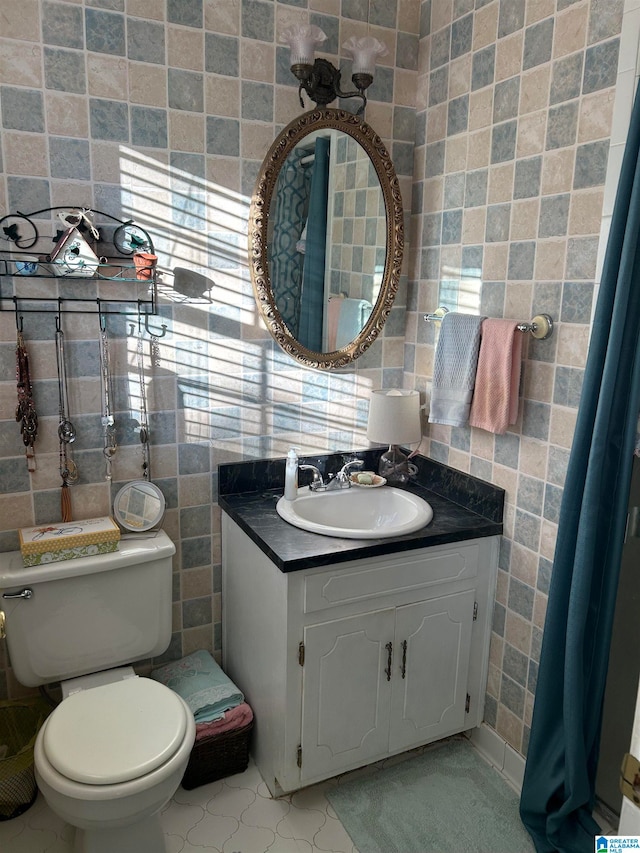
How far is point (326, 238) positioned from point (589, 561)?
4.32 feet

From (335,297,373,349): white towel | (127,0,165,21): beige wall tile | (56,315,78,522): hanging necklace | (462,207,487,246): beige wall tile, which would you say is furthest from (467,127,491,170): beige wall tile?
(56,315,78,522): hanging necklace

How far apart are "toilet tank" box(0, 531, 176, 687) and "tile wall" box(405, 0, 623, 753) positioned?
1078 mm

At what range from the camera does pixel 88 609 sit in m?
2.00

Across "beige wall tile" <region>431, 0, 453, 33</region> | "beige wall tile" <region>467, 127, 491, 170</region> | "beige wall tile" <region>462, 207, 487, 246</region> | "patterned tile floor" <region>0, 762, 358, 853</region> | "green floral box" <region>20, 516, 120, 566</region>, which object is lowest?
"patterned tile floor" <region>0, 762, 358, 853</region>

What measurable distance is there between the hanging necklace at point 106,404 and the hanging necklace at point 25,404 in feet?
0.66

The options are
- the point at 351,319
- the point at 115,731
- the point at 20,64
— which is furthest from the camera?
the point at 351,319

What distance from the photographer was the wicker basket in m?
2.07

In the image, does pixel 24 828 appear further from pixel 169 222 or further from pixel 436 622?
pixel 169 222

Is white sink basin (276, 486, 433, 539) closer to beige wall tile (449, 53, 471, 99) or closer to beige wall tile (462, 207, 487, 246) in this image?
beige wall tile (462, 207, 487, 246)

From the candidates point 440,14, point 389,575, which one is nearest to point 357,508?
point 389,575

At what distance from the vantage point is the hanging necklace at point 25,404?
1948 millimetres

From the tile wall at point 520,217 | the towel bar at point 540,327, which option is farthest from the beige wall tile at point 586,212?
the towel bar at point 540,327

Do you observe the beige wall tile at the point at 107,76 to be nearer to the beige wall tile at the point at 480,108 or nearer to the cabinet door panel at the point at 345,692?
the beige wall tile at the point at 480,108

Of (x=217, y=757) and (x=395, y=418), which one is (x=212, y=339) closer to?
(x=395, y=418)
